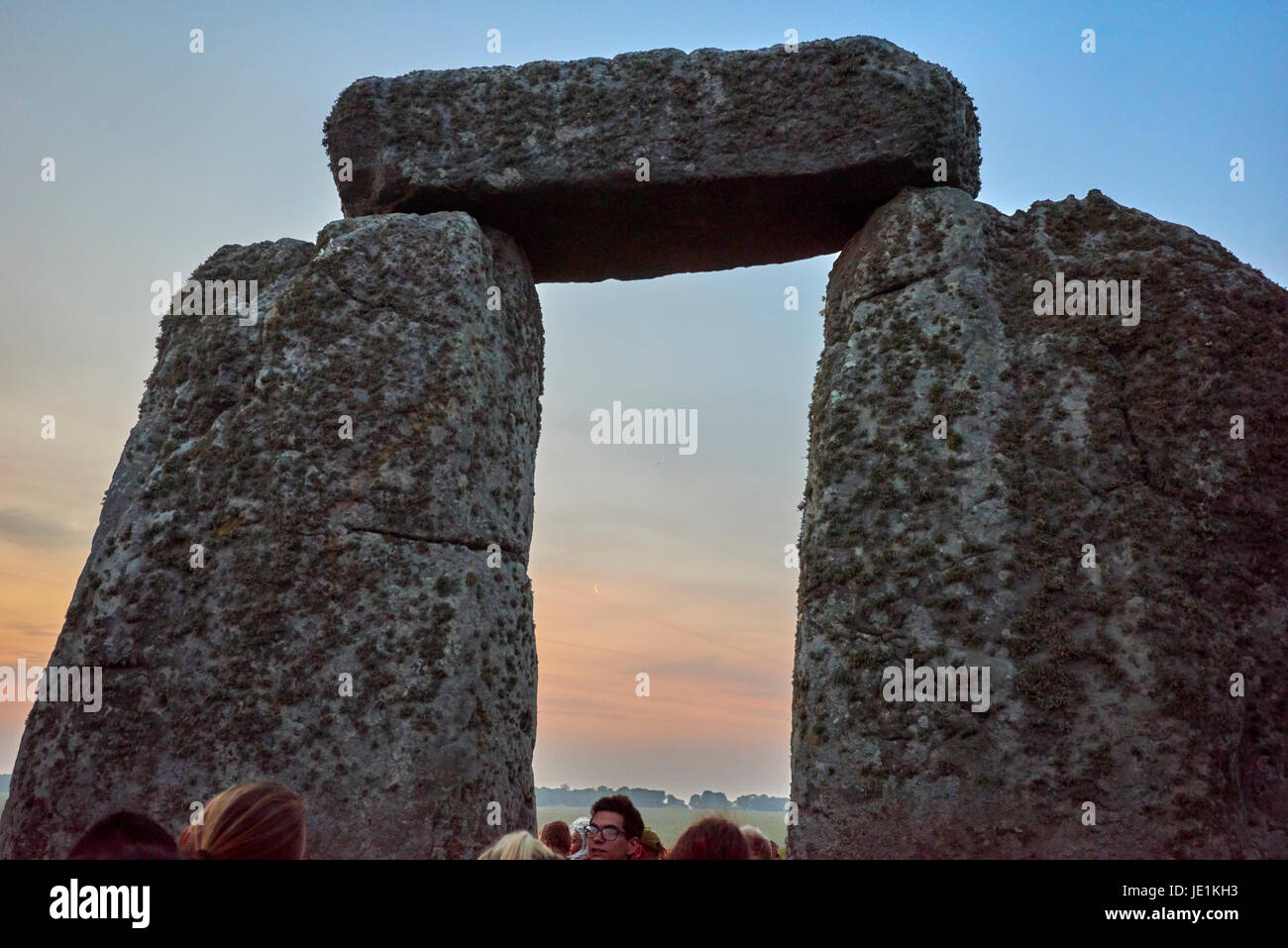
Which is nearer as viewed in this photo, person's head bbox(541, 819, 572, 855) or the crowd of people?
the crowd of people

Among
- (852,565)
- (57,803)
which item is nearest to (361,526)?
(57,803)

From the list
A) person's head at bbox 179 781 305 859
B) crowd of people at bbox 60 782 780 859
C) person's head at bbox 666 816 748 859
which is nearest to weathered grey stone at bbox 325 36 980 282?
person's head at bbox 666 816 748 859

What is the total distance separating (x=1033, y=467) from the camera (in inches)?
203

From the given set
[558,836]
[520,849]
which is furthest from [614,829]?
[520,849]

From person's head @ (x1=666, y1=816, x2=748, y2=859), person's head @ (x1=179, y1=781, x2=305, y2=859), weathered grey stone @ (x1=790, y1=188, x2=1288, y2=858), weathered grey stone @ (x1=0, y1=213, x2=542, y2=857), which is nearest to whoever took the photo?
person's head @ (x1=179, y1=781, x2=305, y2=859)

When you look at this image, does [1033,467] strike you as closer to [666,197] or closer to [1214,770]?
[1214,770]

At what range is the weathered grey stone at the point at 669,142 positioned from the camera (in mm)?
5758
